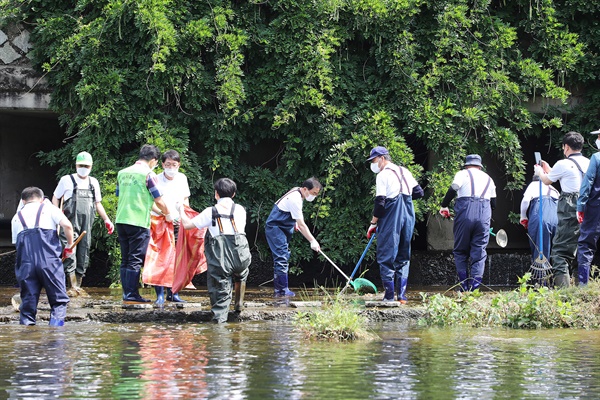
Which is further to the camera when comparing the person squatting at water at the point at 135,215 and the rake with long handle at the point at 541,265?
the rake with long handle at the point at 541,265

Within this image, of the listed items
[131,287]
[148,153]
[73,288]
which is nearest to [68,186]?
[73,288]

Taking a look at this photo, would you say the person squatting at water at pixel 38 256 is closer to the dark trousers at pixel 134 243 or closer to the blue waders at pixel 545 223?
the dark trousers at pixel 134 243

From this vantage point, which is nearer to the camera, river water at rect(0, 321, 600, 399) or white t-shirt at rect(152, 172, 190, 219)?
river water at rect(0, 321, 600, 399)

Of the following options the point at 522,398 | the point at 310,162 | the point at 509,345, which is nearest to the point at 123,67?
the point at 310,162

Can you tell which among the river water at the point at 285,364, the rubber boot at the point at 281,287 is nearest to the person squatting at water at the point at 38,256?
the river water at the point at 285,364

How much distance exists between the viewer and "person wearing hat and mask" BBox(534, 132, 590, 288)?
11266 mm

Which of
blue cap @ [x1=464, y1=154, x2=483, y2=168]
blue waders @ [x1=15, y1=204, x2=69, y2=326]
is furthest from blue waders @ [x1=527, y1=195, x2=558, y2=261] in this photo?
blue waders @ [x1=15, y1=204, x2=69, y2=326]

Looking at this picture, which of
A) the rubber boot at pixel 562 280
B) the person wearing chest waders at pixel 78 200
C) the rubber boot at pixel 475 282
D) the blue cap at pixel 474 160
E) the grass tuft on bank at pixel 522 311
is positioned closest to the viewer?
the grass tuft on bank at pixel 522 311

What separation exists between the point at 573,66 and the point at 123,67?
689 cm

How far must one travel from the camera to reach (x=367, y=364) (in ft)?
23.2

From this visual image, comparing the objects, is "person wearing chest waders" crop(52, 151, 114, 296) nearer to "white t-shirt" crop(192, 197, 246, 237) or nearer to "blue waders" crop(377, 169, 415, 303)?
"white t-shirt" crop(192, 197, 246, 237)

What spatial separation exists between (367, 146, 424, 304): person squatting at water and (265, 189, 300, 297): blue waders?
55.1 inches

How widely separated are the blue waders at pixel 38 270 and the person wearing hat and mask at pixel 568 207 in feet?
18.6

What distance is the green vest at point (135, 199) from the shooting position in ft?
34.8
